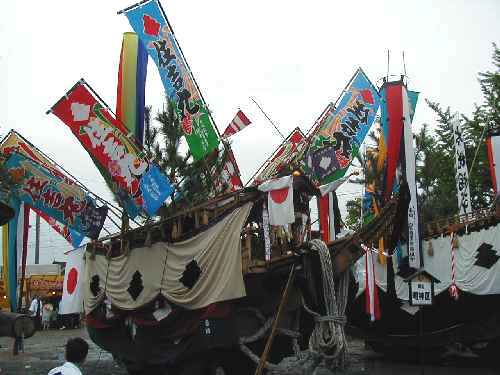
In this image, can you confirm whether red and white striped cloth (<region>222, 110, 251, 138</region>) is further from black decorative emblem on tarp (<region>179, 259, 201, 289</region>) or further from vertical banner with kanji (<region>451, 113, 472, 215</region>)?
vertical banner with kanji (<region>451, 113, 472, 215</region>)

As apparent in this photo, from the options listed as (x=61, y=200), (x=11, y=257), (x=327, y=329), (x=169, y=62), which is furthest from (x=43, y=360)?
(x=327, y=329)

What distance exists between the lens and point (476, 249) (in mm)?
13398

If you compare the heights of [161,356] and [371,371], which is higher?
[161,356]

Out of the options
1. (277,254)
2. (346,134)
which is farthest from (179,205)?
(346,134)

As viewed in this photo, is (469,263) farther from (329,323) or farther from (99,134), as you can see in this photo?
(99,134)

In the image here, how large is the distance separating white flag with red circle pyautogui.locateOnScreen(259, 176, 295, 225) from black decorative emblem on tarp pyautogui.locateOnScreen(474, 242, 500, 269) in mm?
6175

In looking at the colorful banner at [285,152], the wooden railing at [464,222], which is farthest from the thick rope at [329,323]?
the wooden railing at [464,222]

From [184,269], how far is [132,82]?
549 centimetres

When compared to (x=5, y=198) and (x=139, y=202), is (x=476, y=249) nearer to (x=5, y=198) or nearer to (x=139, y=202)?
(x=139, y=202)

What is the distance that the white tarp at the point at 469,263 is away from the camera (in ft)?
42.5

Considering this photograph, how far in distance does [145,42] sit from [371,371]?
9.64 meters

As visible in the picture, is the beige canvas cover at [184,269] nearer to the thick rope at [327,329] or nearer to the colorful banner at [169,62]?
the thick rope at [327,329]

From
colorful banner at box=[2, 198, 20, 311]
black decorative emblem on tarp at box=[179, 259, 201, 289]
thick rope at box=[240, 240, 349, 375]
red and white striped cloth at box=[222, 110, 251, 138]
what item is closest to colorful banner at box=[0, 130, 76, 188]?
colorful banner at box=[2, 198, 20, 311]

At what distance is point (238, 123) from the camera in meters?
13.0
